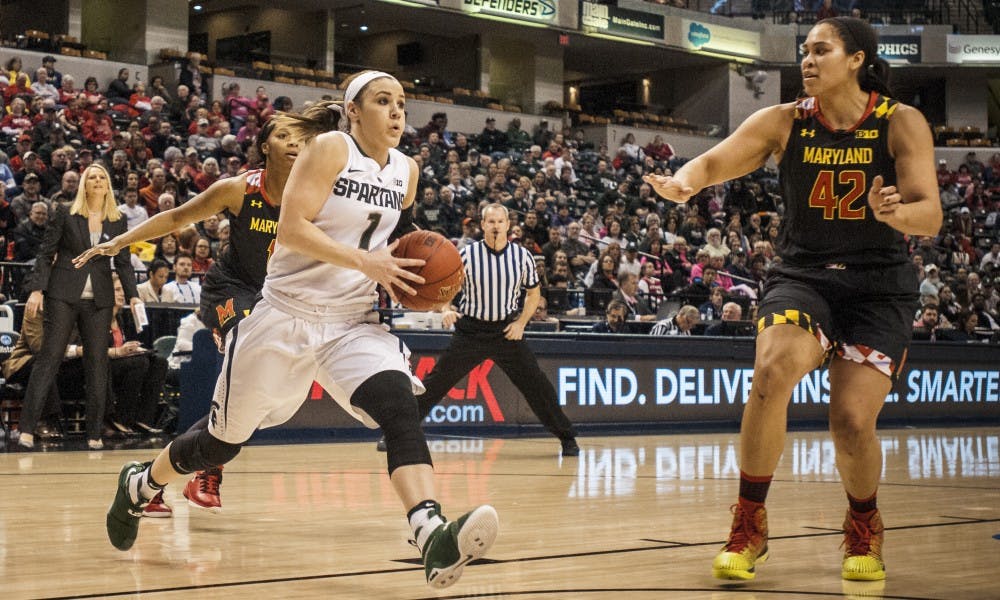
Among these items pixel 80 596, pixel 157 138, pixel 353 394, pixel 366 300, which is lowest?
pixel 80 596

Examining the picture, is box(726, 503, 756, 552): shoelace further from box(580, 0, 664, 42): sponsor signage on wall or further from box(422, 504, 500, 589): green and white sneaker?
box(580, 0, 664, 42): sponsor signage on wall

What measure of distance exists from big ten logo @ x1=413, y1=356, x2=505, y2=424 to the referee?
82.8 inches

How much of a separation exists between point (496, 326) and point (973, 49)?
107ft

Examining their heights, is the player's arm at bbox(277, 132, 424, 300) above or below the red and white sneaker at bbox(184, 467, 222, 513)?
above

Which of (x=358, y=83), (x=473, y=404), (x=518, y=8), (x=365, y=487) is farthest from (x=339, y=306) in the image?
(x=518, y=8)

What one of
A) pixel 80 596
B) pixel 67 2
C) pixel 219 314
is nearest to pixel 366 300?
pixel 80 596

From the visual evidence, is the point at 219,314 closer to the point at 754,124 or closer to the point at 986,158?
the point at 754,124

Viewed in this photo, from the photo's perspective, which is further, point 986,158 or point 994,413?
point 986,158

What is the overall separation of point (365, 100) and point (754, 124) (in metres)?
1.50

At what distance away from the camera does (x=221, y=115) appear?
21.5m

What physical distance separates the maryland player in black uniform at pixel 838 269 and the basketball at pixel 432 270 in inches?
31.2

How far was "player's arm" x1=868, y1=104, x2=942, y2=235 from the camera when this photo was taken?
414 centimetres

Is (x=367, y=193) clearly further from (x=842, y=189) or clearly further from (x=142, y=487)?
(x=842, y=189)

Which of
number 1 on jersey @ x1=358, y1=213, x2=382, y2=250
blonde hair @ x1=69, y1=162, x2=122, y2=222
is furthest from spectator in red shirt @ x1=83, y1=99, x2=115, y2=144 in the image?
number 1 on jersey @ x1=358, y1=213, x2=382, y2=250
